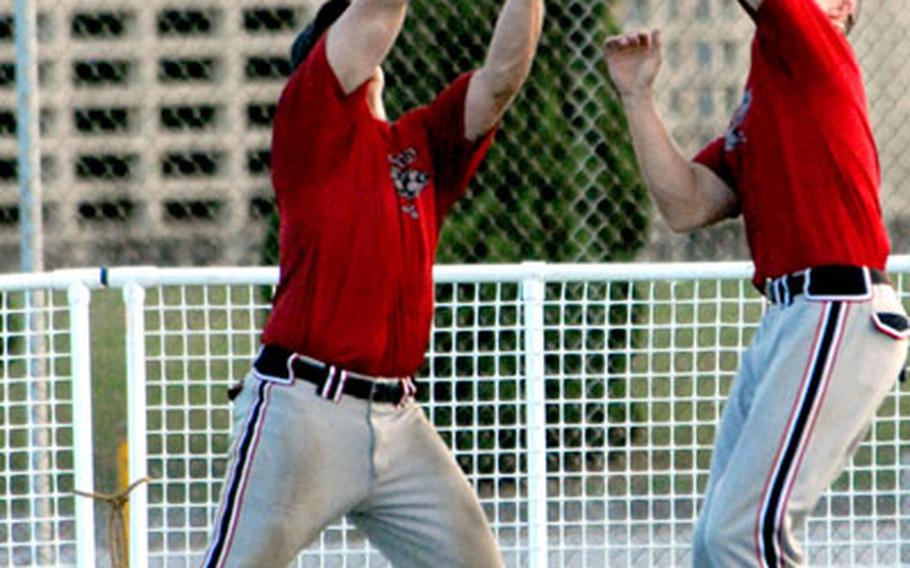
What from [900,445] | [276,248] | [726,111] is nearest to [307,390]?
[900,445]

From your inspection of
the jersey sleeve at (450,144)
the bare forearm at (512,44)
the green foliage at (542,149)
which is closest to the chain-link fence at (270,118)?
the green foliage at (542,149)

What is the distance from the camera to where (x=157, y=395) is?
625 cm

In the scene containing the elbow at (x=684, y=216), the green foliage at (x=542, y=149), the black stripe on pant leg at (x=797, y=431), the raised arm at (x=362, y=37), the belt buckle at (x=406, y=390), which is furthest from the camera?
the green foliage at (x=542, y=149)

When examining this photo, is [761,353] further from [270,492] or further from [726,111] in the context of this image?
[726,111]

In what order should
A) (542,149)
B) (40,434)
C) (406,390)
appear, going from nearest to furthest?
1. (406,390)
2. (40,434)
3. (542,149)

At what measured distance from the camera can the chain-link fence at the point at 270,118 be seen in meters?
8.07

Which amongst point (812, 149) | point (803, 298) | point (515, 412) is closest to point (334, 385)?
point (803, 298)

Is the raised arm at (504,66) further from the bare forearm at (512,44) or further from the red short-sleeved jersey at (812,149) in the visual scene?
the red short-sleeved jersey at (812,149)

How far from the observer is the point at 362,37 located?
14.9 feet

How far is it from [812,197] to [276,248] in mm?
3958

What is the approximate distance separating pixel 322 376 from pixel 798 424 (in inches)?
39.6

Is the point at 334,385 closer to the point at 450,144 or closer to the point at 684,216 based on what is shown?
the point at 450,144

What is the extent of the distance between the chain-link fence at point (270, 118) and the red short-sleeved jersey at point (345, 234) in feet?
10.9

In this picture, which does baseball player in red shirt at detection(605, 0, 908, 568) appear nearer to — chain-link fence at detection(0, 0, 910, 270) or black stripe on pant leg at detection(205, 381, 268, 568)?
black stripe on pant leg at detection(205, 381, 268, 568)
